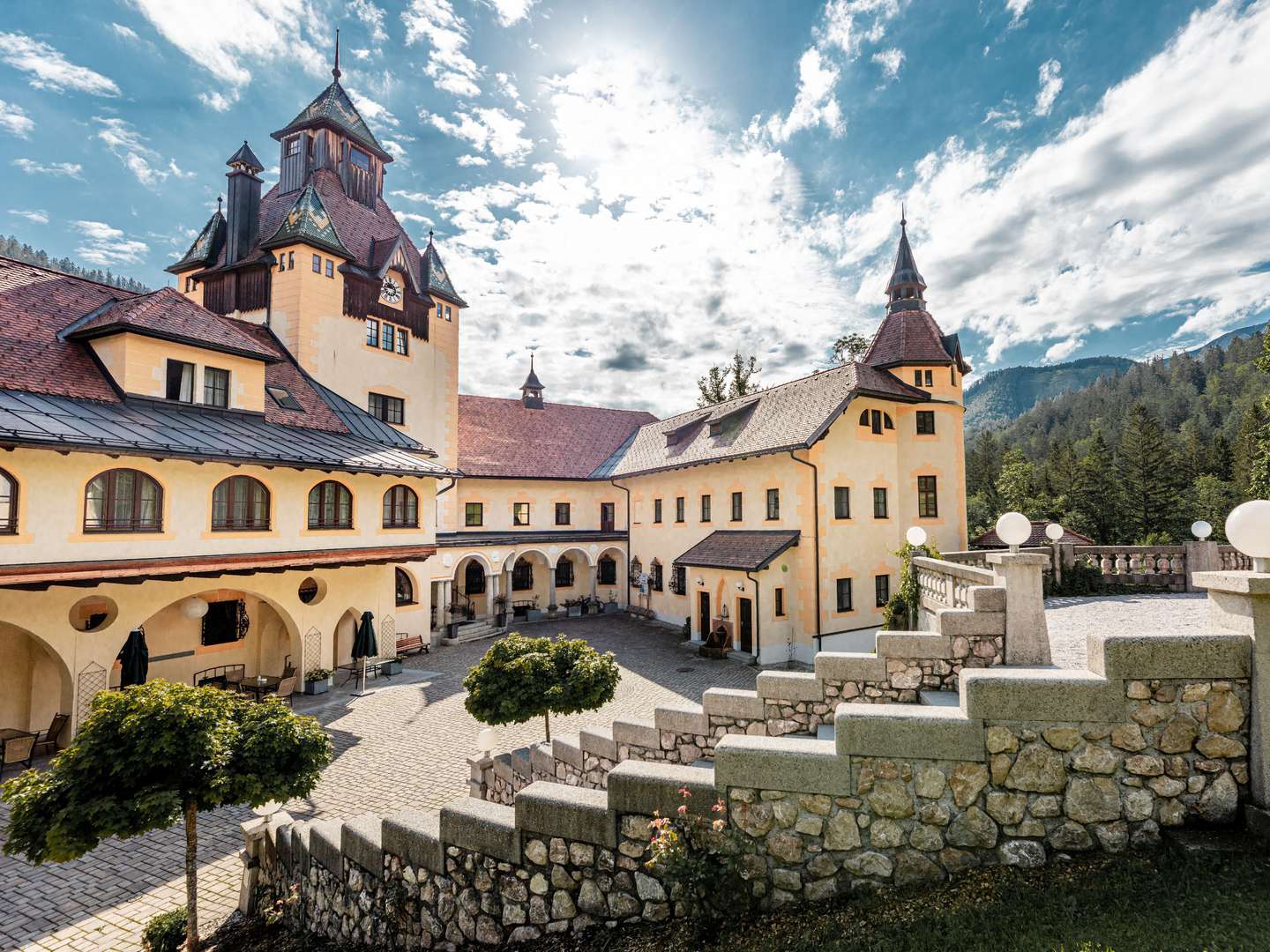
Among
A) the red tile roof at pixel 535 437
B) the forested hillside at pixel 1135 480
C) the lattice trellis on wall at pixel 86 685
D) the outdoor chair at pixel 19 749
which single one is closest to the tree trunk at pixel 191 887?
the lattice trellis on wall at pixel 86 685

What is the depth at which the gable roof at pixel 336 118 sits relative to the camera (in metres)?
24.2

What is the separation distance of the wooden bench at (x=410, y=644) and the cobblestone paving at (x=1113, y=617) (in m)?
19.0

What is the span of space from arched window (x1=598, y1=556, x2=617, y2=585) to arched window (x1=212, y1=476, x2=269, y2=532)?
730 inches

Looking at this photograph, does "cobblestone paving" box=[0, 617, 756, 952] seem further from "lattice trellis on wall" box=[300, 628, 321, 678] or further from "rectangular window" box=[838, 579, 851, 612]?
"rectangular window" box=[838, 579, 851, 612]

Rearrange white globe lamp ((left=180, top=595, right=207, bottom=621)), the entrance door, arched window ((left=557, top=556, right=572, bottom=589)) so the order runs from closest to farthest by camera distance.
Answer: white globe lamp ((left=180, top=595, right=207, bottom=621)) → the entrance door → arched window ((left=557, top=556, right=572, bottom=589))

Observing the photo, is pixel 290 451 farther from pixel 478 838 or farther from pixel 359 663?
pixel 478 838

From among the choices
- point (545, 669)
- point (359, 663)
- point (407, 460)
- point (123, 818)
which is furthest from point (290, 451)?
point (123, 818)

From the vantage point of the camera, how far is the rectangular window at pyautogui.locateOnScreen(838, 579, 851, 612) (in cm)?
2069

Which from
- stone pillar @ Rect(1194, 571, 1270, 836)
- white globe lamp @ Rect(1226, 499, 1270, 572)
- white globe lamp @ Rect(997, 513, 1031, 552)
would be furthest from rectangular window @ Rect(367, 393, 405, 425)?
stone pillar @ Rect(1194, 571, 1270, 836)

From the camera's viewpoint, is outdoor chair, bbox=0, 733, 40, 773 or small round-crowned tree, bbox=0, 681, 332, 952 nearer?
small round-crowned tree, bbox=0, 681, 332, 952

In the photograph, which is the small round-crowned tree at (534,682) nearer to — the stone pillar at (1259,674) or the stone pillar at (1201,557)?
the stone pillar at (1259,674)

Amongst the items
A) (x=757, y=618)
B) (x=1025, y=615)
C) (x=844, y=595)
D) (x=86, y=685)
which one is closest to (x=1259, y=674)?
(x=1025, y=615)

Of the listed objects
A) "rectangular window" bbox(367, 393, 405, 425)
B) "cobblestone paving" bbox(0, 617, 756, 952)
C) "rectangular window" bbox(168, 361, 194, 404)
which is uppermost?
"rectangular window" bbox(367, 393, 405, 425)

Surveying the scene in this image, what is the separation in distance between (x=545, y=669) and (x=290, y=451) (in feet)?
31.5
